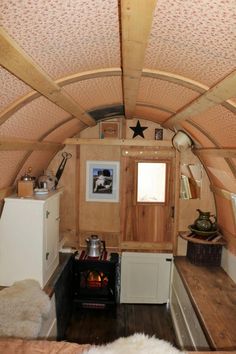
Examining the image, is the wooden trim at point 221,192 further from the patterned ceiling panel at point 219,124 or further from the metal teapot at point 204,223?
the patterned ceiling panel at point 219,124

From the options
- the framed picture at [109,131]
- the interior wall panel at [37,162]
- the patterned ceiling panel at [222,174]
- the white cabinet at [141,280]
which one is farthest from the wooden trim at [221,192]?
the interior wall panel at [37,162]

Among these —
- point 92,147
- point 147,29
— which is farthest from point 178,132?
point 147,29

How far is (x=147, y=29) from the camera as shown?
966 millimetres

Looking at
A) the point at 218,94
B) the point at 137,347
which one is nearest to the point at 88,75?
the point at 218,94

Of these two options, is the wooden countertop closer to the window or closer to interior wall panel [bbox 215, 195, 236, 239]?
interior wall panel [bbox 215, 195, 236, 239]

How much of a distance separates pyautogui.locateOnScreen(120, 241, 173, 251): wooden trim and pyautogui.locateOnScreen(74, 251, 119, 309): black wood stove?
0.40 m

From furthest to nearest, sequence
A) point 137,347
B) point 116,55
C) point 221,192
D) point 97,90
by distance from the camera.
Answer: point 221,192 < point 97,90 < point 116,55 < point 137,347

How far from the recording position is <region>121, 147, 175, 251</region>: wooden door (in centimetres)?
427

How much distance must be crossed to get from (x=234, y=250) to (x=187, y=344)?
116 cm

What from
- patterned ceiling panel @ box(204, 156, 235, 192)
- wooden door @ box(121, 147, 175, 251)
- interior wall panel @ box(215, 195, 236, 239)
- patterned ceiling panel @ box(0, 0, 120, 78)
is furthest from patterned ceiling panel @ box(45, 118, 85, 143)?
interior wall panel @ box(215, 195, 236, 239)

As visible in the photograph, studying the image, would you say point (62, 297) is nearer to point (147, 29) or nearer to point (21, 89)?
point (21, 89)

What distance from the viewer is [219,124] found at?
2049mm

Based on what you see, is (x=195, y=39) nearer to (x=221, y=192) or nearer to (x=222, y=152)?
(x=222, y=152)

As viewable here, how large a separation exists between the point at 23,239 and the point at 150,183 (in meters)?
2.06
